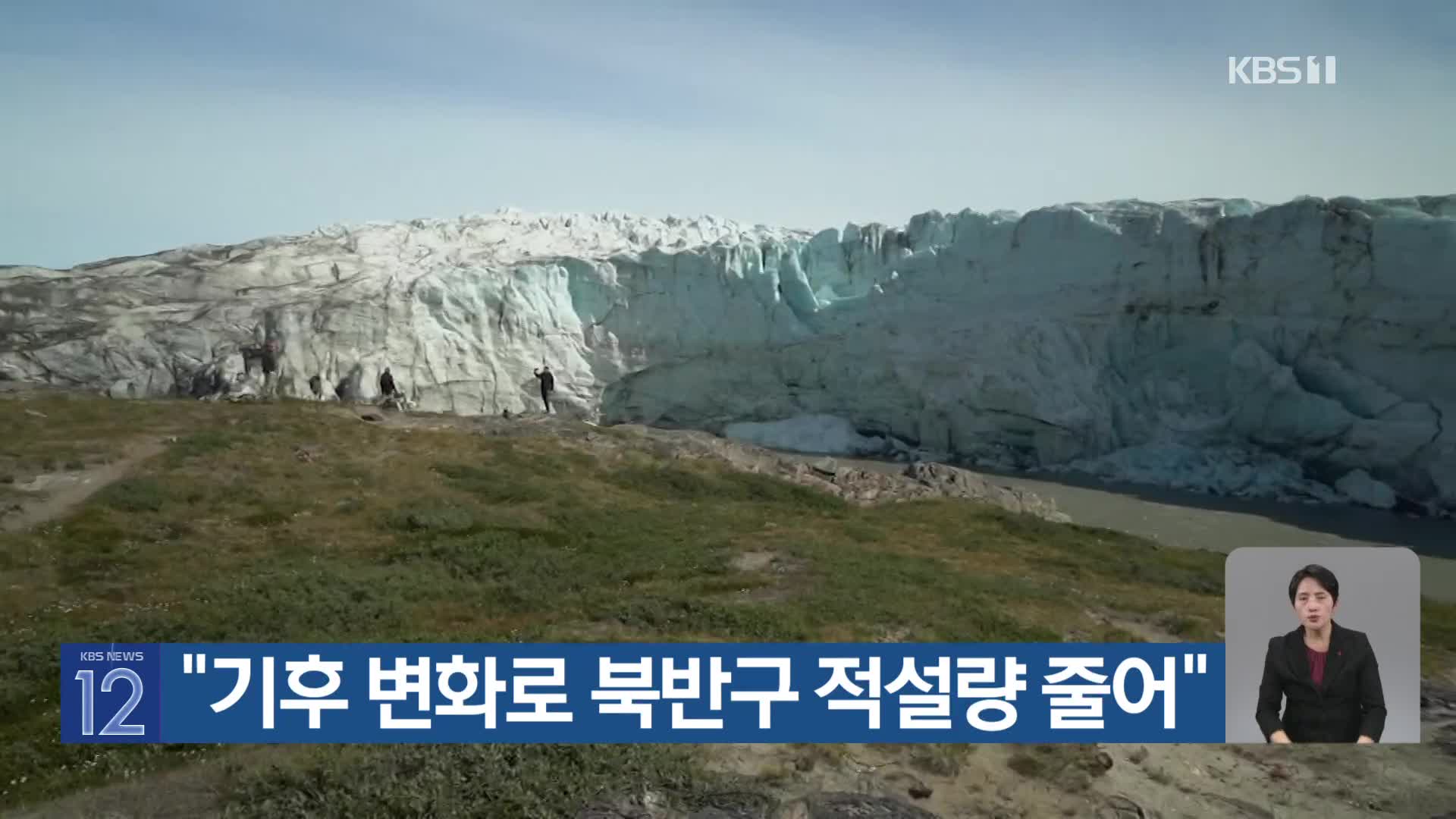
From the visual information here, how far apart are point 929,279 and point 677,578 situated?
2371 cm

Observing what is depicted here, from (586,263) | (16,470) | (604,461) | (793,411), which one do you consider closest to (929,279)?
(793,411)

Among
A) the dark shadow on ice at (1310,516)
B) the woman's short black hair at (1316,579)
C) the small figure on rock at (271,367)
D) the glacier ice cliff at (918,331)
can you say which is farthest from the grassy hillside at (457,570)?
the small figure on rock at (271,367)

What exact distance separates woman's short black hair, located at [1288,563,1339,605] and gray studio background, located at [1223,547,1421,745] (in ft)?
0.08

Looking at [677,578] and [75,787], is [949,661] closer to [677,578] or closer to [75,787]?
[677,578]

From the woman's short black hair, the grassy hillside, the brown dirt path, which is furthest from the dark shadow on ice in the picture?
the brown dirt path

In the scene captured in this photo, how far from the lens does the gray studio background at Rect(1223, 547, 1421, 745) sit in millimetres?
5512

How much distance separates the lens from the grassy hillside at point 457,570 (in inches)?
239

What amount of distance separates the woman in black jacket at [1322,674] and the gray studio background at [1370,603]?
46mm

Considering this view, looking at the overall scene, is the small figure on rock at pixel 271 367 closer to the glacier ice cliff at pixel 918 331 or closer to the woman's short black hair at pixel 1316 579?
the glacier ice cliff at pixel 918 331

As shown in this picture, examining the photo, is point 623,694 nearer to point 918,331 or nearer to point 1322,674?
point 1322,674

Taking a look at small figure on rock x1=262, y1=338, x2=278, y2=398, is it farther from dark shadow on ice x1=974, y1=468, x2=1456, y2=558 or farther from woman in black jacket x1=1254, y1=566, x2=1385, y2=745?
woman in black jacket x1=1254, y1=566, x2=1385, y2=745

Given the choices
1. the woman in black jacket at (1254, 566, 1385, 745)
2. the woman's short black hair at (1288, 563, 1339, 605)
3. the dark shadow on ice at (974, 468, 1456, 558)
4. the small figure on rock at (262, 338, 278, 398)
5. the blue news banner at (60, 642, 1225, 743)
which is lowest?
the dark shadow on ice at (974, 468, 1456, 558)

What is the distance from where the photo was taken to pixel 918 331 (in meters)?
31.6

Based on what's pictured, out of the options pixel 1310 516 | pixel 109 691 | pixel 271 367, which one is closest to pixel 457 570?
pixel 109 691
